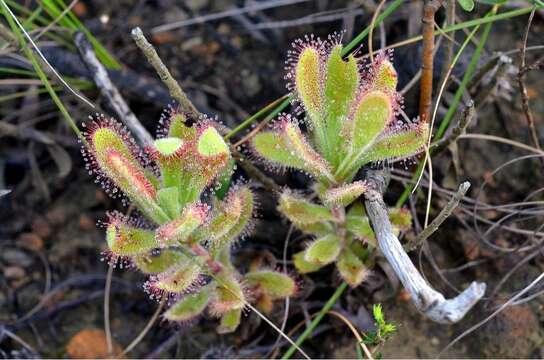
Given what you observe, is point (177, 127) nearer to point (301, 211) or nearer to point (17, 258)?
point (301, 211)

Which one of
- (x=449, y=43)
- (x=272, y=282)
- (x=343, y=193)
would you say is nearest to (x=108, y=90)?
(x=272, y=282)

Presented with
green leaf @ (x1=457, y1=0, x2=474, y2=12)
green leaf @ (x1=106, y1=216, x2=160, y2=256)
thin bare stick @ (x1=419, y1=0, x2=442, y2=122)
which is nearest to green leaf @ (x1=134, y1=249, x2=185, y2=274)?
green leaf @ (x1=106, y1=216, x2=160, y2=256)

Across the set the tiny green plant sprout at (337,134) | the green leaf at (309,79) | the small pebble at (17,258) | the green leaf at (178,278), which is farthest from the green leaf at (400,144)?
the small pebble at (17,258)

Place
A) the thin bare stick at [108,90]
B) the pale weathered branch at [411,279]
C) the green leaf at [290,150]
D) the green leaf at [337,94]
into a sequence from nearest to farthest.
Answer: the pale weathered branch at [411,279] → the green leaf at [290,150] → the green leaf at [337,94] → the thin bare stick at [108,90]

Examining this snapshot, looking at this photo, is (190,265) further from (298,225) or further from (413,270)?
(413,270)

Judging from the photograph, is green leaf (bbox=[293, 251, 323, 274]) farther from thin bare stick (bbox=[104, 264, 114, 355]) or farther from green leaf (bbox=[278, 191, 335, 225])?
thin bare stick (bbox=[104, 264, 114, 355])

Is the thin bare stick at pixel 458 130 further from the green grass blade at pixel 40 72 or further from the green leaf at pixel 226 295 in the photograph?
the green grass blade at pixel 40 72
